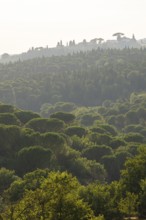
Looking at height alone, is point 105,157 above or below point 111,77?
below

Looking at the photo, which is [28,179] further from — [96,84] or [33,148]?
[96,84]

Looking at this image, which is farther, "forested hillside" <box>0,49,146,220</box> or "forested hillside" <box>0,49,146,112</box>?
"forested hillside" <box>0,49,146,112</box>

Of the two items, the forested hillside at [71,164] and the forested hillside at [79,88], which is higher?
the forested hillside at [79,88]

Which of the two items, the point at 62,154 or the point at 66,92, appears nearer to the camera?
the point at 62,154

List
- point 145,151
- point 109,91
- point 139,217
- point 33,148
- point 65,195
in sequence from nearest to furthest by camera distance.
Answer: point 65,195, point 139,217, point 145,151, point 33,148, point 109,91

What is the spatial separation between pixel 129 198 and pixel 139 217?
6.80m

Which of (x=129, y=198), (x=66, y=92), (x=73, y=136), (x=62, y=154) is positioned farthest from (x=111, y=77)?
(x=129, y=198)

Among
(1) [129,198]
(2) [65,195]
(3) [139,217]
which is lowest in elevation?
(3) [139,217]

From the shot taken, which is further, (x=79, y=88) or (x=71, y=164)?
(x=79, y=88)

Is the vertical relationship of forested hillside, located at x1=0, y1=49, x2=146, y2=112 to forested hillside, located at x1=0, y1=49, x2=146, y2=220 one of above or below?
above

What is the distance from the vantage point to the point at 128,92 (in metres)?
190

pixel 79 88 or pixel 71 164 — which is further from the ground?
pixel 79 88

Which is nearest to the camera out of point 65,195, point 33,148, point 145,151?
point 65,195

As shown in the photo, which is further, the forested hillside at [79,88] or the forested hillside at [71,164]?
the forested hillside at [79,88]
